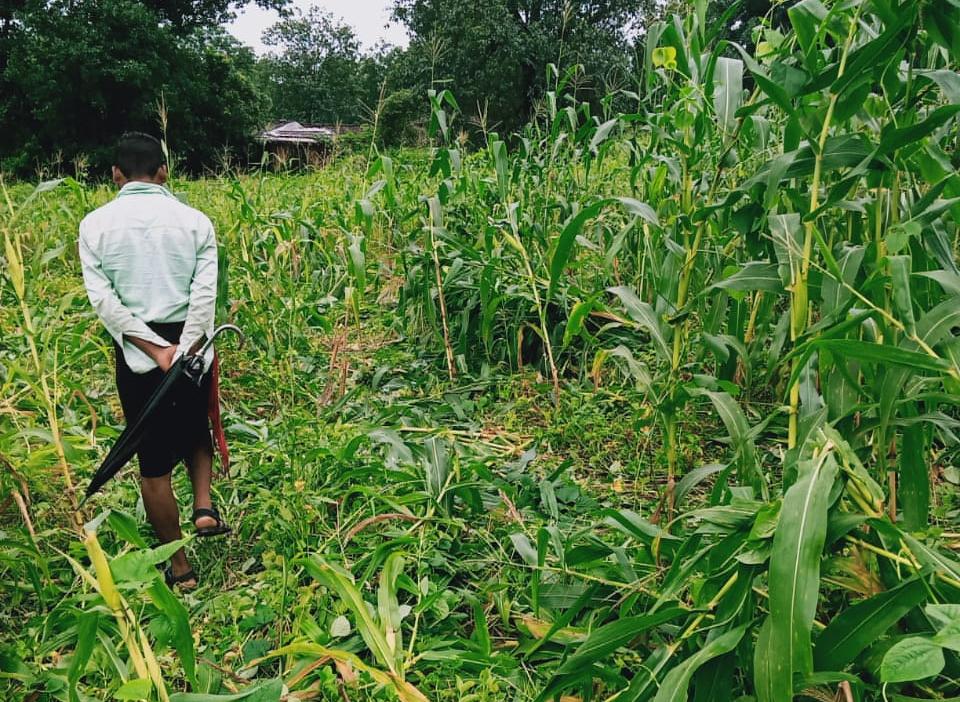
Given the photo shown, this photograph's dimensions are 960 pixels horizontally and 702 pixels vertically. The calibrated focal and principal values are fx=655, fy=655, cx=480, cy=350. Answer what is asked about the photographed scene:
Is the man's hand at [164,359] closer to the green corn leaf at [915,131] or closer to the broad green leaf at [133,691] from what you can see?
the broad green leaf at [133,691]

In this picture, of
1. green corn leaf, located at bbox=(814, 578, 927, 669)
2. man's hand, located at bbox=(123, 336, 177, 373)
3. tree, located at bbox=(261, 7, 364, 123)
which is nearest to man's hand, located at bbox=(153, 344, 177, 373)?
man's hand, located at bbox=(123, 336, 177, 373)

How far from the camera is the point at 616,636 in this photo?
133cm

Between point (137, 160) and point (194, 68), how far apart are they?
21.7 metres

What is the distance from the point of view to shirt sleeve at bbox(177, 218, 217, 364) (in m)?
2.37

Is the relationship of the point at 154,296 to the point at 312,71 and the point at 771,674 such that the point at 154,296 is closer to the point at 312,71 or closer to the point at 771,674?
the point at 771,674

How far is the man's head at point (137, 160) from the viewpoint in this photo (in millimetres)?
2328

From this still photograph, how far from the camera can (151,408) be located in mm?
2037

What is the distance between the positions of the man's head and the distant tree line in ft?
48.3

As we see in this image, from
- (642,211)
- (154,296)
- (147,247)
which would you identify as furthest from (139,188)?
(642,211)

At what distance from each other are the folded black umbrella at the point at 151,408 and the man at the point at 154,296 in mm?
63

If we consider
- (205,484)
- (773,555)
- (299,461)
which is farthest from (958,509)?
(205,484)

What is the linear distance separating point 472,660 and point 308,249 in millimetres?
3982

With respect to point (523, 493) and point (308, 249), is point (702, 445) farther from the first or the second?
point (308, 249)

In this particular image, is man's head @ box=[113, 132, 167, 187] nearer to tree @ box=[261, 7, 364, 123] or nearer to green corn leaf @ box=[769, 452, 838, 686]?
green corn leaf @ box=[769, 452, 838, 686]
